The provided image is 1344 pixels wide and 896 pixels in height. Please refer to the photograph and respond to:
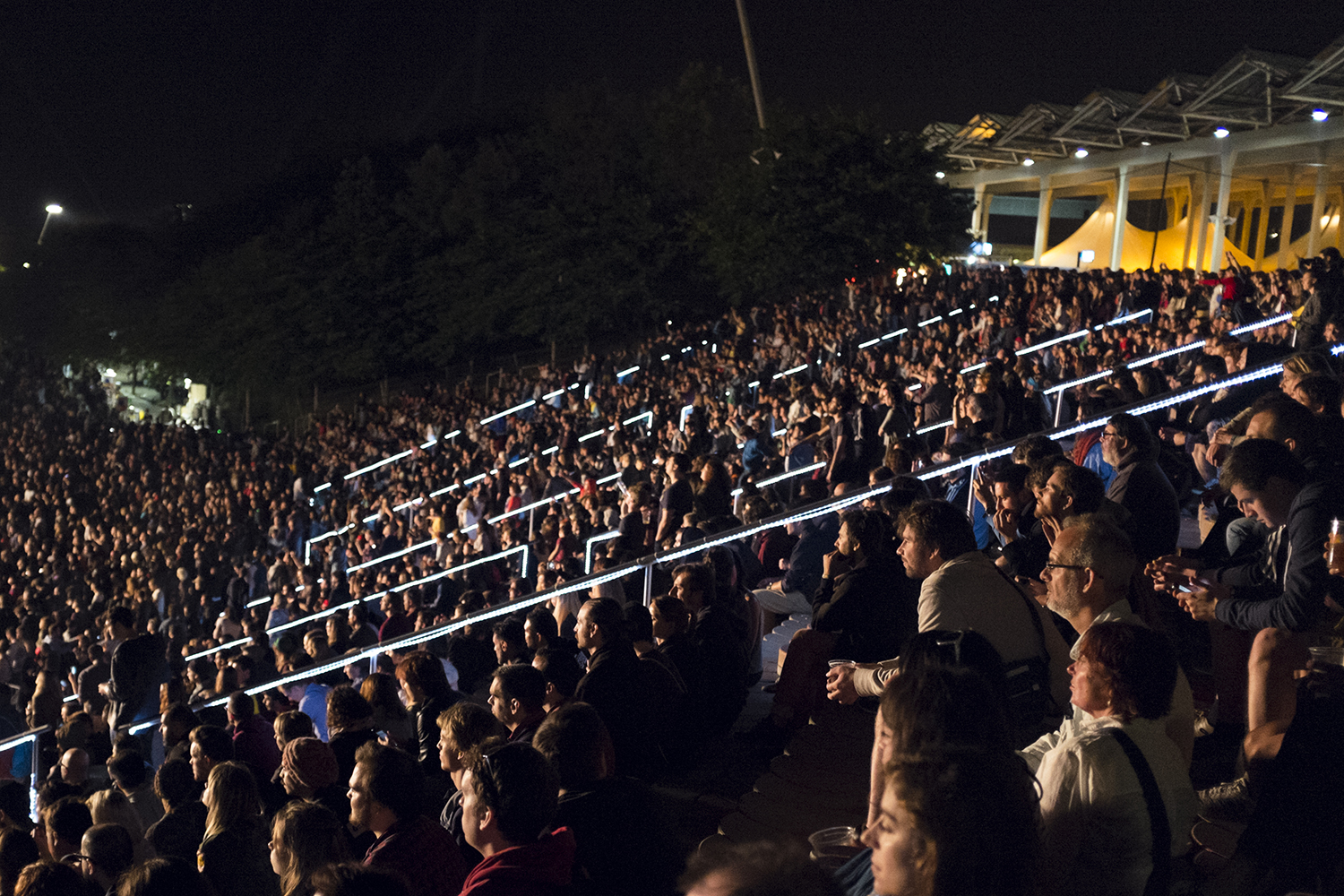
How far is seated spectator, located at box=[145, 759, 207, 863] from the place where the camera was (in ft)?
16.1

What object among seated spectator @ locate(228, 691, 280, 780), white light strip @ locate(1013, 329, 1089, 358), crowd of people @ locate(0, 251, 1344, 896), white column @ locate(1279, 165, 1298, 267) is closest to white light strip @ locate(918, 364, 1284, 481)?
crowd of people @ locate(0, 251, 1344, 896)

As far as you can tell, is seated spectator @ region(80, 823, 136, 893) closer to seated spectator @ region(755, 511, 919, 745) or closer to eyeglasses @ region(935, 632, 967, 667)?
seated spectator @ region(755, 511, 919, 745)

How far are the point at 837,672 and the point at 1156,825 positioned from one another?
1.46 m

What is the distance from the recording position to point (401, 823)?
3.69m

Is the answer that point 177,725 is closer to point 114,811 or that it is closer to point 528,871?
point 114,811

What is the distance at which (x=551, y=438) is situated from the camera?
1836cm

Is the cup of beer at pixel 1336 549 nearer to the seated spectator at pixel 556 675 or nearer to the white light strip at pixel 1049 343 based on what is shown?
the seated spectator at pixel 556 675

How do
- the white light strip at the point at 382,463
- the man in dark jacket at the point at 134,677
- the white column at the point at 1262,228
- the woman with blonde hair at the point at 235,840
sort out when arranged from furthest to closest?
the white column at the point at 1262,228 < the white light strip at the point at 382,463 < the man in dark jacket at the point at 134,677 < the woman with blonde hair at the point at 235,840

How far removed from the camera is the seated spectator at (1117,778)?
8.38 feet

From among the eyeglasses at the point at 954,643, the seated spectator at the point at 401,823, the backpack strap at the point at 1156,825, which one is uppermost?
the eyeglasses at the point at 954,643

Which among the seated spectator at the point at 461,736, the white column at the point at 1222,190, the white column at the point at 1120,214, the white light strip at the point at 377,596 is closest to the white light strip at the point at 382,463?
the white light strip at the point at 377,596

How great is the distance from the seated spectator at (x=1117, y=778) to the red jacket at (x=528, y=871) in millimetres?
1234

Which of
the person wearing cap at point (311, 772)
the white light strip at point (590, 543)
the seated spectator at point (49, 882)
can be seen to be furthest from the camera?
the white light strip at point (590, 543)

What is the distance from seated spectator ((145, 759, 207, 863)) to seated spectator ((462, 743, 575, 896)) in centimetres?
214
